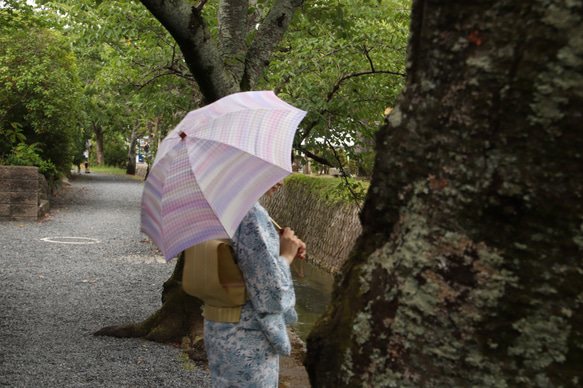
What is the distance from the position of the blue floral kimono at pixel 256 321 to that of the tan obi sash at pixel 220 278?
0.13 ft

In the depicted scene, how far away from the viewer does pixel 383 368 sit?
1.30 metres

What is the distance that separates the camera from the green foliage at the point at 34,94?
46.3 ft

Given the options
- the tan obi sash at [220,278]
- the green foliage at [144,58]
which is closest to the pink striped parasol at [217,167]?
the tan obi sash at [220,278]

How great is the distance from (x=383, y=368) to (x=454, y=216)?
16.2 inches

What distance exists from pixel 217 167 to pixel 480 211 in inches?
56.7

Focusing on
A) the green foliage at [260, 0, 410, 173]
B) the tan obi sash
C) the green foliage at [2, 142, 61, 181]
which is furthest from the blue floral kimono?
the green foliage at [2, 142, 61, 181]

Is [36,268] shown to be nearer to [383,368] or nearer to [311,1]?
[311,1]

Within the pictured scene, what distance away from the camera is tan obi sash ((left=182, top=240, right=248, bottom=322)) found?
2.42 m

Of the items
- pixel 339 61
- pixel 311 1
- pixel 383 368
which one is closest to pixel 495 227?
pixel 383 368

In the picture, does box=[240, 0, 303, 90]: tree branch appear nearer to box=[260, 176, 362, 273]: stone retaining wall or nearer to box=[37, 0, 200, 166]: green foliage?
box=[37, 0, 200, 166]: green foliage

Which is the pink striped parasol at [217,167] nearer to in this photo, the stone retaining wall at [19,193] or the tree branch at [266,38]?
the tree branch at [266,38]

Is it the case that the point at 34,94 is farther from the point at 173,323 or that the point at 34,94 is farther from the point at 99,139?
the point at 99,139

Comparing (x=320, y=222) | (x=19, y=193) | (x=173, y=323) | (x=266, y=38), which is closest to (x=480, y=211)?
(x=266, y=38)

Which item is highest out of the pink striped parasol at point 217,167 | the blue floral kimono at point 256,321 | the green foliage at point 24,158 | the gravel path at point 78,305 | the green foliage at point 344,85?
the green foliage at point 344,85
